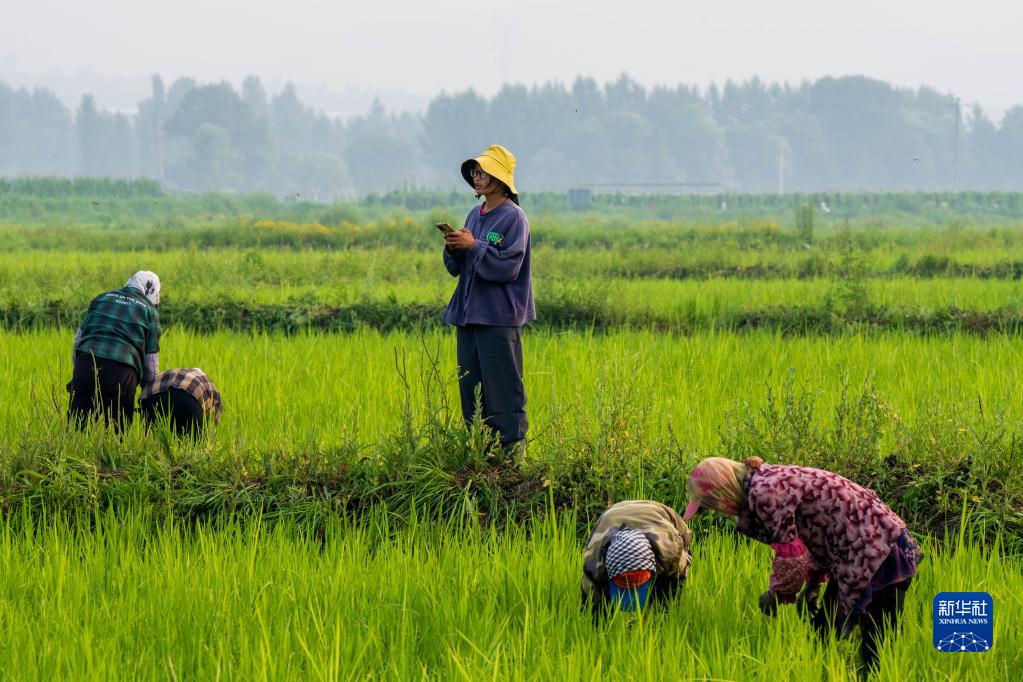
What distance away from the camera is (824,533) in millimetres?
3383

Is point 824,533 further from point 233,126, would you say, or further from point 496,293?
point 233,126

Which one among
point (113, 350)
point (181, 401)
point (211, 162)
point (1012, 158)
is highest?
point (211, 162)

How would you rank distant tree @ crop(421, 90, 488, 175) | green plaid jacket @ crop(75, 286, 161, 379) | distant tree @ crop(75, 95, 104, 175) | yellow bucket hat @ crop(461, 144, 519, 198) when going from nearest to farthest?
yellow bucket hat @ crop(461, 144, 519, 198) → green plaid jacket @ crop(75, 286, 161, 379) → distant tree @ crop(421, 90, 488, 175) → distant tree @ crop(75, 95, 104, 175)

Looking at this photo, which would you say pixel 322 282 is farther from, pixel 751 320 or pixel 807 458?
pixel 807 458

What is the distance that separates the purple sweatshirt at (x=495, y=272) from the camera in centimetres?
512

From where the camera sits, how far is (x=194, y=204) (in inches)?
1708

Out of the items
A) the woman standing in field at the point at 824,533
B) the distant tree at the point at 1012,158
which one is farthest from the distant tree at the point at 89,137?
the woman standing in field at the point at 824,533

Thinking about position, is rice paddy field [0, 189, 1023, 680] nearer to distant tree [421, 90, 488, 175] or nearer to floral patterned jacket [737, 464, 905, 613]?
floral patterned jacket [737, 464, 905, 613]

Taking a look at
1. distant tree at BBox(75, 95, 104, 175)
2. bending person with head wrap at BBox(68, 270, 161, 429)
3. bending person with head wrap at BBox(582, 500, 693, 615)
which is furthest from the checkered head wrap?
distant tree at BBox(75, 95, 104, 175)

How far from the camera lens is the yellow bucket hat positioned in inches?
200

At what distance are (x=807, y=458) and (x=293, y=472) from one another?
2.33m

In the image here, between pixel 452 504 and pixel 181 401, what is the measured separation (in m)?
1.78

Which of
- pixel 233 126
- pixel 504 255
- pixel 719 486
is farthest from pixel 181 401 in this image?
pixel 233 126

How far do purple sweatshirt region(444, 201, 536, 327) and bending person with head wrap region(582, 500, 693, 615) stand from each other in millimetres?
1770
